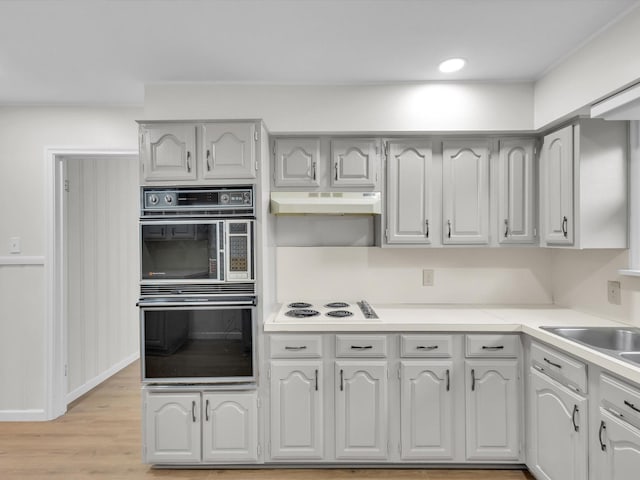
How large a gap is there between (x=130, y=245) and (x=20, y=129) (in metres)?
1.80

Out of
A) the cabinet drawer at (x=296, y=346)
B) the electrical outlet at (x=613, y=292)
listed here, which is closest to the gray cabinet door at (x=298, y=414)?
the cabinet drawer at (x=296, y=346)

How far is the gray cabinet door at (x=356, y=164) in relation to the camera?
2824mm

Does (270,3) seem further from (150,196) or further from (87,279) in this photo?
(87,279)

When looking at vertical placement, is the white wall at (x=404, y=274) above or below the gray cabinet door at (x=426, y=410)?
above

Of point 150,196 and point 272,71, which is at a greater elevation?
point 272,71

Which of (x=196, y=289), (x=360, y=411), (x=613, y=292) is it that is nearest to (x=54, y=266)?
(x=196, y=289)

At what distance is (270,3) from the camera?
1.81m

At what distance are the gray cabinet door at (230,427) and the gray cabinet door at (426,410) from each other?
91 cm

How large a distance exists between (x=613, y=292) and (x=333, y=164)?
1.90m

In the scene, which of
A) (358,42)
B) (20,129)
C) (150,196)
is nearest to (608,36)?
(358,42)

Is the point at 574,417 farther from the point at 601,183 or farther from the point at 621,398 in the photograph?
the point at 601,183

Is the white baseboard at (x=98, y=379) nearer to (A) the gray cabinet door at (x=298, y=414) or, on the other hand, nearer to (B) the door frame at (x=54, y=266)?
(B) the door frame at (x=54, y=266)

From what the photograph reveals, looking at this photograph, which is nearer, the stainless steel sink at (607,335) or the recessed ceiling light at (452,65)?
the stainless steel sink at (607,335)

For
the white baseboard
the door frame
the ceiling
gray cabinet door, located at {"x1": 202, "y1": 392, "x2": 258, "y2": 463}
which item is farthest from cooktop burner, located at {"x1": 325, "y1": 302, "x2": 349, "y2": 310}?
the white baseboard
